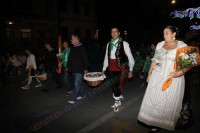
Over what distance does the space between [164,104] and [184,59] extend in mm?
939

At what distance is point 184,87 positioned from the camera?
4516 millimetres

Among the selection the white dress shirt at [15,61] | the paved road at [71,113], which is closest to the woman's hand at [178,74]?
→ the paved road at [71,113]

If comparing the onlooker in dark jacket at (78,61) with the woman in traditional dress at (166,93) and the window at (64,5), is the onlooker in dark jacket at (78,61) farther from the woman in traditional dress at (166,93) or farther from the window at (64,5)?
the window at (64,5)

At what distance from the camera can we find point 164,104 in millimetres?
4391

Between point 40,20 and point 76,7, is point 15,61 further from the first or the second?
point 76,7

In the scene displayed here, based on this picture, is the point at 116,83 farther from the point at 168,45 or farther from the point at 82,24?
the point at 82,24

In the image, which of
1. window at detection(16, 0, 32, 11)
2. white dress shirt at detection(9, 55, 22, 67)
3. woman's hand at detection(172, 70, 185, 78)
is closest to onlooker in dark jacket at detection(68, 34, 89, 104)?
woman's hand at detection(172, 70, 185, 78)

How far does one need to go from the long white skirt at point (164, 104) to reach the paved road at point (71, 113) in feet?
1.74

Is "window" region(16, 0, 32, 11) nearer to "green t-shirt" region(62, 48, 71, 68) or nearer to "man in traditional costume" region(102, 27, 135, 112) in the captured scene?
"green t-shirt" region(62, 48, 71, 68)

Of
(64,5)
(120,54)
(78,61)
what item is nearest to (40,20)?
(64,5)

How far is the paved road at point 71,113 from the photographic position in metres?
5.29

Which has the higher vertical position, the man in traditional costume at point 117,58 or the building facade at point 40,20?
the building facade at point 40,20

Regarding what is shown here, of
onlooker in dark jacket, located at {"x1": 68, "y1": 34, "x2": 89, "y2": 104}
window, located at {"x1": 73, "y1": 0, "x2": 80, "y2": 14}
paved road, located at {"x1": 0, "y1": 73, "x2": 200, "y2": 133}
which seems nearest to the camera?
paved road, located at {"x1": 0, "y1": 73, "x2": 200, "y2": 133}

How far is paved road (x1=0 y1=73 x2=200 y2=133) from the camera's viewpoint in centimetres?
529
